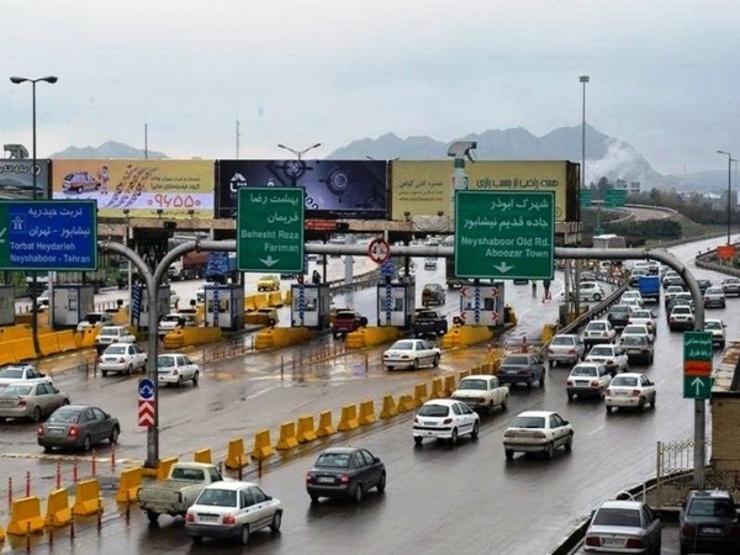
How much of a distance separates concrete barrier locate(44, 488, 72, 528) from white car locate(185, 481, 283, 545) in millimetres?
2855

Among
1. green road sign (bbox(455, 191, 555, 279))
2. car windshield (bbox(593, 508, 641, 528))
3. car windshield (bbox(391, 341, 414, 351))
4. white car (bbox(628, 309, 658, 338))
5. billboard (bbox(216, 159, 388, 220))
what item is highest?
billboard (bbox(216, 159, 388, 220))

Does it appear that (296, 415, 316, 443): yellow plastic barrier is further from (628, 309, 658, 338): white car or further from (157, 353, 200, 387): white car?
(628, 309, 658, 338): white car

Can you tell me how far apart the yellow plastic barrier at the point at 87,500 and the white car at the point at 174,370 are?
22.6 metres

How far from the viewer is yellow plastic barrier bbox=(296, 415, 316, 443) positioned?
43000 millimetres

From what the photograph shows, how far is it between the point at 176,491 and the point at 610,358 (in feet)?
98.5

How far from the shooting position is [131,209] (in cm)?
7806

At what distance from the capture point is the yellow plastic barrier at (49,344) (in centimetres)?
6619

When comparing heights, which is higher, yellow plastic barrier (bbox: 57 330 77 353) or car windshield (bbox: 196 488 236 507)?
yellow plastic barrier (bbox: 57 330 77 353)

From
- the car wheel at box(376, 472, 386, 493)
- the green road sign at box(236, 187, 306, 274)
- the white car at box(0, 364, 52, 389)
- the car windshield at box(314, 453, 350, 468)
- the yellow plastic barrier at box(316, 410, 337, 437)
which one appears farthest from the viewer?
the white car at box(0, 364, 52, 389)

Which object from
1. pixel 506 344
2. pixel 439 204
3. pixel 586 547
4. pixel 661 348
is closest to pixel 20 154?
pixel 439 204

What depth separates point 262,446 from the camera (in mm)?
40219

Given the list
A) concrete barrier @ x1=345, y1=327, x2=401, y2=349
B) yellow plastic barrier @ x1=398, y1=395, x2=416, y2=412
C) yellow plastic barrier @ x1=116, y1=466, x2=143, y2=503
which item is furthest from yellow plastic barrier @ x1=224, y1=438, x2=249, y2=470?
concrete barrier @ x1=345, y1=327, x2=401, y2=349

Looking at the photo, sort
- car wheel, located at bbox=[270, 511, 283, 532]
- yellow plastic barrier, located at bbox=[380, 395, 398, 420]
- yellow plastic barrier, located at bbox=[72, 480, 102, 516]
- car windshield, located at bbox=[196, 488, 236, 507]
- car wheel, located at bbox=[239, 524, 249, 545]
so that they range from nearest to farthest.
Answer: car wheel, located at bbox=[239, 524, 249, 545]
car windshield, located at bbox=[196, 488, 236, 507]
car wheel, located at bbox=[270, 511, 283, 532]
yellow plastic barrier, located at bbox=[72, 480, 102, 516]
yellow plastic barrier, located at bbox=[380, 395, 398, 420]

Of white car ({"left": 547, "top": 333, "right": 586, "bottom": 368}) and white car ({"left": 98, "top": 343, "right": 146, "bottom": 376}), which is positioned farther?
white car ({"left": 547, "top": 333, "right": 586, "bottom": 368})
